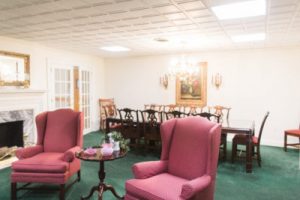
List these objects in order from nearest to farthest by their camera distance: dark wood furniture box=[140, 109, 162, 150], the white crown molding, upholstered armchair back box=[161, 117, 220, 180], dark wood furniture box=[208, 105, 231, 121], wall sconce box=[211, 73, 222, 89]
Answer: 1. upholstered armchair back box=[161, 117, 220, 180]
2. the white crown molding
3. dark wood furniture box=[140, 109, 162, 150]
4. dark wood furniture box=[208, 105, 231, 121]
5. wall sconce box=[211, 73, 222, 89]

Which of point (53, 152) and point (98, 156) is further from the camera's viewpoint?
point (53, 152)

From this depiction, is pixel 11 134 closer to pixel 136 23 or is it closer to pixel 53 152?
pixel 53 152

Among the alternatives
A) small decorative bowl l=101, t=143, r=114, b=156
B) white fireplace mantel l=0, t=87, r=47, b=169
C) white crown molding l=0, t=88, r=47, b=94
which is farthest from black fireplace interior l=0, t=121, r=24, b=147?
small decorative bowl l=101, t=143, r=114, b=156

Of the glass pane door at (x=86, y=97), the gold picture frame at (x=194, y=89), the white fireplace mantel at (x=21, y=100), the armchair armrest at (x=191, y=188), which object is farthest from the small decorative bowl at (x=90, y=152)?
the glass pane door at (x=86, y=97)

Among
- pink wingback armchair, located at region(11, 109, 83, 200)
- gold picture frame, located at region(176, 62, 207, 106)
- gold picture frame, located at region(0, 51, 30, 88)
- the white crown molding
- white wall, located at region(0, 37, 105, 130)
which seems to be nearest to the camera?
pink wingback armchair, located at region(11, 109, 83, 200)

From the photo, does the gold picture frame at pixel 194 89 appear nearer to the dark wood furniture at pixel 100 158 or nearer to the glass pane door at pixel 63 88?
the glass pane door at pixel 63 88

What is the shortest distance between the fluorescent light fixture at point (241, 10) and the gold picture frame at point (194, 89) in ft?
10.0

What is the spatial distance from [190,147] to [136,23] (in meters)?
2.06

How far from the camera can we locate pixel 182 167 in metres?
2.55

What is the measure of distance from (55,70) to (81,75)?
3.16ft

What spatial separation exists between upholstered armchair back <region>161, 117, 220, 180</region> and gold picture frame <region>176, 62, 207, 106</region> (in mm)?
3574

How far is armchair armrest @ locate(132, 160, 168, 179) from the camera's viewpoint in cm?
247

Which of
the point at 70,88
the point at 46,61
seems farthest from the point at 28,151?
the point at 70,88

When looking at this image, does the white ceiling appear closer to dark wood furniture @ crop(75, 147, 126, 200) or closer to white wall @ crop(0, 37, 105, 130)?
white wall @ crop(0, 37, 105, 130)
